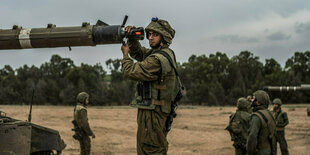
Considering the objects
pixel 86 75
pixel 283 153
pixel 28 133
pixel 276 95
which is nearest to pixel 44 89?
pixel 86 75

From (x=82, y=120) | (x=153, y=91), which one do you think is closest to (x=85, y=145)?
(x=82, y=120)

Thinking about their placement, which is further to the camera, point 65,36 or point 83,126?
point 83,126

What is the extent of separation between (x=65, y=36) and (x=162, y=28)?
3.95ft

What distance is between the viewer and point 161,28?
494 centimetres

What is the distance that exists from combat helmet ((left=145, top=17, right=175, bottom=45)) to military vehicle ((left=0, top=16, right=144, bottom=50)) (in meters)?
0.20

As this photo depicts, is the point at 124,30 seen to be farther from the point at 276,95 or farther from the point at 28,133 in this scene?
the point at 276,95

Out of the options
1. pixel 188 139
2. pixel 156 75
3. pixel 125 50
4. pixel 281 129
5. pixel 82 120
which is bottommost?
pixel 188 139

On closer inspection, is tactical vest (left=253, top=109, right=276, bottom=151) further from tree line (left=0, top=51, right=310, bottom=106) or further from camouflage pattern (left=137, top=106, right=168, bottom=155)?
tree line (left=0, top=51, right=310, bottom=106)

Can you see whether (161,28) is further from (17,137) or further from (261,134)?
(261,134)

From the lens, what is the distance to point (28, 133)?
18.3 ft

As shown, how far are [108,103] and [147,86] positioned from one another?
40318 millimetres

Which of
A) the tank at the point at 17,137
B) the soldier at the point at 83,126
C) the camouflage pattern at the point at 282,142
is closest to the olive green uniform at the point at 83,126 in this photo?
the soldier at the point at 83,126

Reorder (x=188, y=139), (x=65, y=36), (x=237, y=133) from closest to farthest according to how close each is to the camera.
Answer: (x=65, y=36), (x=237, y=133), (x=188, y=139)

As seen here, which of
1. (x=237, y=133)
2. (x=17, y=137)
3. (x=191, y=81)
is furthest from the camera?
(x=191, y=81)
